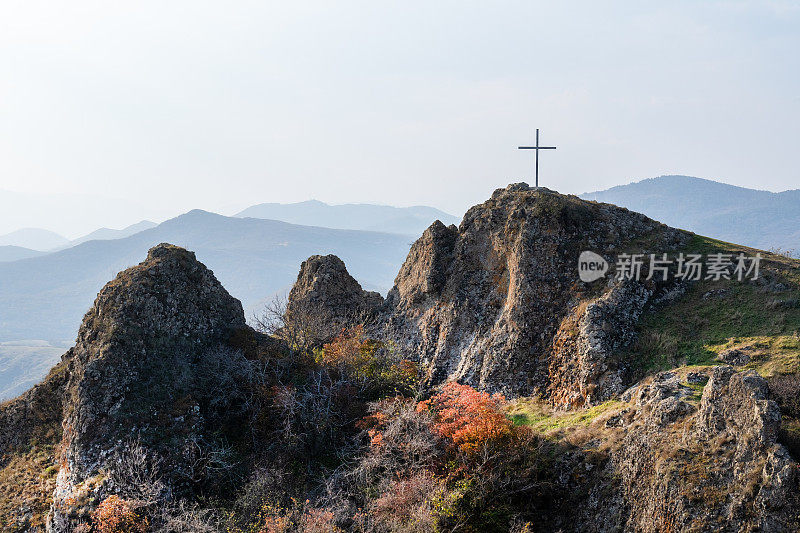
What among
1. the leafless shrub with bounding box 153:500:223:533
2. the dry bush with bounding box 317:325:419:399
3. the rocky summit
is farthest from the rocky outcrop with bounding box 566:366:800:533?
the leafless shrub with bounding box 153:500:223:533

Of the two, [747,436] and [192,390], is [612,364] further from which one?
[192,390]

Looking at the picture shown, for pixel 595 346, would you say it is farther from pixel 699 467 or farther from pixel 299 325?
pixel 299 325

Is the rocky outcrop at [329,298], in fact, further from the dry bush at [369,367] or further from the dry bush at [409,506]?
the dry bush at [409,506]

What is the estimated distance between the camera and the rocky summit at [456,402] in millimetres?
16031

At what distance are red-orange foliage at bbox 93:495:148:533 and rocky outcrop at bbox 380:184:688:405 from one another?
52.6 ft

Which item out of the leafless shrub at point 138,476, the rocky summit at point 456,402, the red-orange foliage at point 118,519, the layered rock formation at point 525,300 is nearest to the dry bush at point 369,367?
the rocky summit at point 456,402

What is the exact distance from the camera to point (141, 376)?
24.1m

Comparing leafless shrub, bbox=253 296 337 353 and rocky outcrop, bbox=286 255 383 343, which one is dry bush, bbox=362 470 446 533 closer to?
leafless shrub, bbox=253 296 337 353

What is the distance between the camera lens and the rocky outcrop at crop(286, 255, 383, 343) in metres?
34.6

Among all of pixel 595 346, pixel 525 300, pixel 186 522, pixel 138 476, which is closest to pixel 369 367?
pixel 525 300

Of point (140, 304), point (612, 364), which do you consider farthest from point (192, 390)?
point (612, 364)

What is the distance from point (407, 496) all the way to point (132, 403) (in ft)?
44.4

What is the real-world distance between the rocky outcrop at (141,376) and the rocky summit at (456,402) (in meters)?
0.10

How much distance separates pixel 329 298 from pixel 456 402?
16776 millimetres
